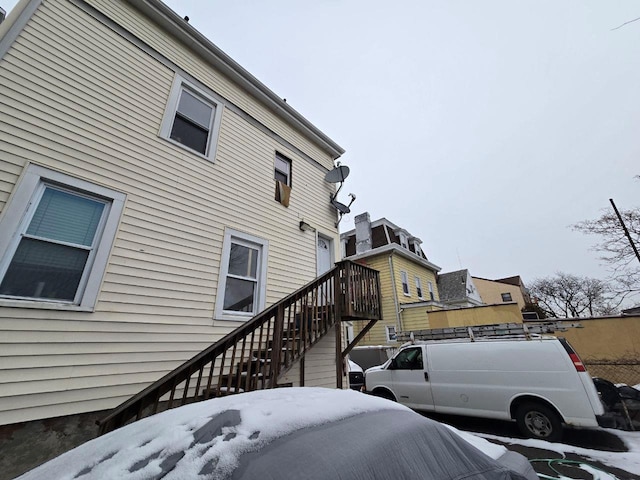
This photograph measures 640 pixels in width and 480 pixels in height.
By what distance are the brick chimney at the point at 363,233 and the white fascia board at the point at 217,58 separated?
434 inches

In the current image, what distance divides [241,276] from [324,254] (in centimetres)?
300

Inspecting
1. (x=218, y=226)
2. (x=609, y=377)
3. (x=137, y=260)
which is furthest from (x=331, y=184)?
(x=609, y=377)

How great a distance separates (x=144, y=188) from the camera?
4445 millimetres

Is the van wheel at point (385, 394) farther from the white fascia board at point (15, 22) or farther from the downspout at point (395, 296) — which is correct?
the white fascia board at point (15, 22)

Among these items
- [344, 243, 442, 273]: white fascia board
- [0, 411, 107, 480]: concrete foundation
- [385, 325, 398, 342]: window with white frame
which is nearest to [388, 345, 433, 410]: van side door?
[0, 411, 107, 480]: concrete foundation

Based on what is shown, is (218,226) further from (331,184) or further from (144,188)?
(331,184)

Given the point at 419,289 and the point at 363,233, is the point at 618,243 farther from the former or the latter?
the point at 363,233

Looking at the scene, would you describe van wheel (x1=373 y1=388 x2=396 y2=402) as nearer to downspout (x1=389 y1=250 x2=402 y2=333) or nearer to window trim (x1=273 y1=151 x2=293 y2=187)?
window trim (x1=273 y1=151 x2=293 y2=187)

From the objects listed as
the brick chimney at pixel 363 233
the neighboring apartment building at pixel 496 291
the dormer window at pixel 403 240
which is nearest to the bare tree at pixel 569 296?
the neighboring apartment building at pixel 496 291

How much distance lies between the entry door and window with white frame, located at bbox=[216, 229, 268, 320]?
6.80ft

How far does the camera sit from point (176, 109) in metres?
5.37

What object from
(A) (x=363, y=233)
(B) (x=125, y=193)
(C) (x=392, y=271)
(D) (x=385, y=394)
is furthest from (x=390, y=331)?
(B) (x=125, y=193)

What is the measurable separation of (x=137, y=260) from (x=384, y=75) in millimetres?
11831

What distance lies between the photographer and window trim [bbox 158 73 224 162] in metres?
5.06
